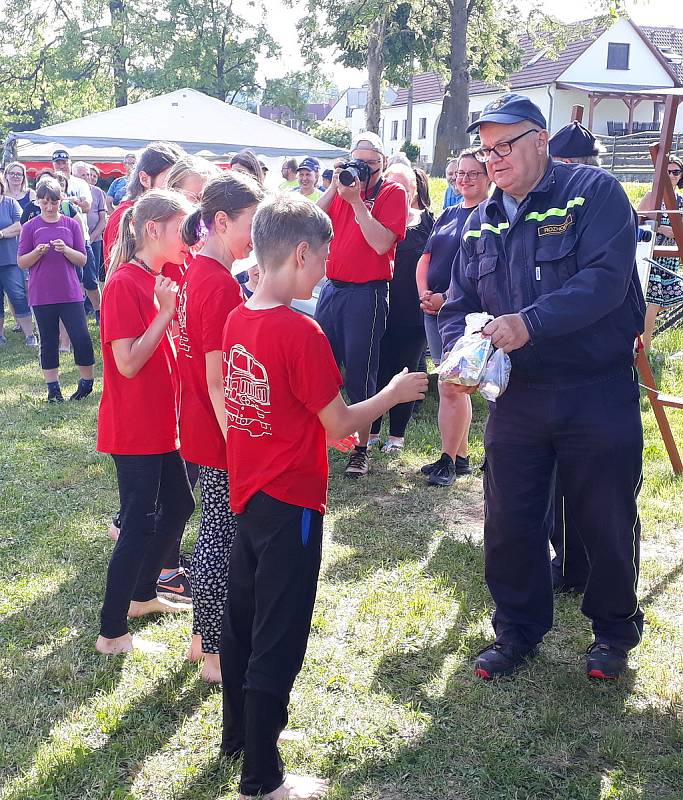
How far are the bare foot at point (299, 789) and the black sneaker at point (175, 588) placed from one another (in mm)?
1592

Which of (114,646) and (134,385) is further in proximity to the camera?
(114,646)

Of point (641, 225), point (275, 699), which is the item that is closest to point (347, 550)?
point (275, 699)

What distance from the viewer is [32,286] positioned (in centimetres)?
775

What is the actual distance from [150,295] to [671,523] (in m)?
3.29

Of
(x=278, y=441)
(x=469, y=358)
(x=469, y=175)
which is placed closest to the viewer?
(x=278, y=441)

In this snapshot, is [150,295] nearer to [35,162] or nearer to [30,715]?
[30,715]

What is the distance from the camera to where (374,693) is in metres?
3.36

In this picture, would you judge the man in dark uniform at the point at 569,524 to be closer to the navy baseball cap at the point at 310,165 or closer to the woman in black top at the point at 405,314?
the woman in black top at the point at 405,314

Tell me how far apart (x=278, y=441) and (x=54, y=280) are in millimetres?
5832

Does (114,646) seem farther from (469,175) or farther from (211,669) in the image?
(469,175)

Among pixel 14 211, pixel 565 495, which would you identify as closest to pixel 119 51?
pixel 14 211

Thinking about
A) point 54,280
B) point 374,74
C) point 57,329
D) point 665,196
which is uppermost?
point 374,74

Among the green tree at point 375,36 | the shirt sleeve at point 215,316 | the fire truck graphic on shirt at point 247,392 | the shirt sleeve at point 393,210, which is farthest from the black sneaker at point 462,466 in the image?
the green tree at point 375,36

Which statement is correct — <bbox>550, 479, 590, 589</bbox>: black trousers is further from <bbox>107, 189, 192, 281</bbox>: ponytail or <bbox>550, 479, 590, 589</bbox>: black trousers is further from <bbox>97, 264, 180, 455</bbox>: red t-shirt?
<bbox>107, 189, 192, 281</bbox>: ponytail
